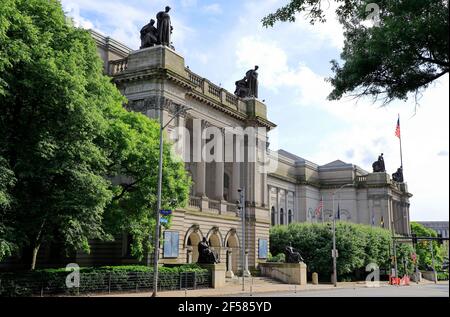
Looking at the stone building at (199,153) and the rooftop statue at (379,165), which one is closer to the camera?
the stone building at (199,153)

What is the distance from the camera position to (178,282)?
34.1 metres

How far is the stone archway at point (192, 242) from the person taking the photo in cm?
4383

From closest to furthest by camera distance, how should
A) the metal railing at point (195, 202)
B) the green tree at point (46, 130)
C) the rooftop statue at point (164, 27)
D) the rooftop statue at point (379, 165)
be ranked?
1. the green tree at point (46, 130)
2. the rooftop statue at point (164, 27)
3. the metal railing at point (195, 202)
4. the rooftop statue at point (379, 165)

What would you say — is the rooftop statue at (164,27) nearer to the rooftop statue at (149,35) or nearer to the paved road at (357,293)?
the rooftop statue at (149,35)

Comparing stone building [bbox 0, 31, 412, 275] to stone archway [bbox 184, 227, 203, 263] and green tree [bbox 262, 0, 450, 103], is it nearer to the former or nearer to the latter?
stone archway [bbox 184, 227, 203, 263]

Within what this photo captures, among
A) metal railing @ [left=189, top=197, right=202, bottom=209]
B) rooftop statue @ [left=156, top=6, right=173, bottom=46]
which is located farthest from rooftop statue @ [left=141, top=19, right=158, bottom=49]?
metal railing @ [left=189, top=197, right=202, bottom=209]

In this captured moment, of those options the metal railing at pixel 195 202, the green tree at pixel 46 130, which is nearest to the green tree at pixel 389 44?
the green tree at pixel 46 130

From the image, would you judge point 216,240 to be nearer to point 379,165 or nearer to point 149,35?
point 149,35

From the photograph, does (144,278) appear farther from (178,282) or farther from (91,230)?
(91,230)

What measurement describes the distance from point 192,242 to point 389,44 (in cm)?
3616

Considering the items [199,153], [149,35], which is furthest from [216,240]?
[149,35]

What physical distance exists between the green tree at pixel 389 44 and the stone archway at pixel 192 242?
31.9 meters

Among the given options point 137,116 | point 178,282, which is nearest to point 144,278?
point 178,282

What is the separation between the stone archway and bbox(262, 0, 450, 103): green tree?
31.9 metres
